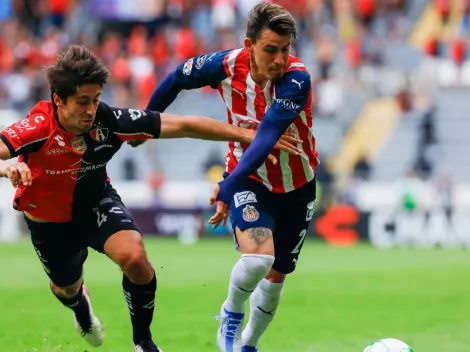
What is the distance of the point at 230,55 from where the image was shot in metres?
8.26

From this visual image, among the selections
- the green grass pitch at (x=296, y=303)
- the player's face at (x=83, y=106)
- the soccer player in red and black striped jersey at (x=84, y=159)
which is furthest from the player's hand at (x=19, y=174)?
the green grass pitch at (x=296, y=303)

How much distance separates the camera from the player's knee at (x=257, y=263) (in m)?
7.68

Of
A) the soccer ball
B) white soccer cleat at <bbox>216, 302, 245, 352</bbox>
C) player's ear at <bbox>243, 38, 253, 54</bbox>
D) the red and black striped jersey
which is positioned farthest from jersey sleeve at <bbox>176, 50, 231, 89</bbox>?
the soccer ball

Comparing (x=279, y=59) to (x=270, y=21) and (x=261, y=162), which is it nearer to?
(x=270, y=21)

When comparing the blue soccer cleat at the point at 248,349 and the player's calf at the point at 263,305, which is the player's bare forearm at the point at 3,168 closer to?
the player's calf at the point at 263,305

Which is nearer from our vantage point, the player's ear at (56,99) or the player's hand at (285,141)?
the player's ear at (56,99)

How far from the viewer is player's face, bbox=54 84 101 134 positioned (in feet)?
24.4

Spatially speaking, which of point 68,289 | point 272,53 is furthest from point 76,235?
point 272,53

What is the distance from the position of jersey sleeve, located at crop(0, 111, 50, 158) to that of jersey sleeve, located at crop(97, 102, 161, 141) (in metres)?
0.43

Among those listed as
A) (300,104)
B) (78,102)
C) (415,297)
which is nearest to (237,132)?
(300,104)

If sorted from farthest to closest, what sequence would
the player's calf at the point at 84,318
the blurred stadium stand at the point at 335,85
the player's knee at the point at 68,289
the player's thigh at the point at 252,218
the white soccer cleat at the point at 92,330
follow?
the blurred stadium stand at the point at 335,85
the white soccer cleat at the point at 92,330
the player's calf at the point at 84,318
the player's knee at the point at 68,289
the player's thigh at the point at 252,218

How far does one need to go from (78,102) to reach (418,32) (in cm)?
2151

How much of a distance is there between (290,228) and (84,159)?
166 cm

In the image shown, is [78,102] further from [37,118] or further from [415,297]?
[415,297]
